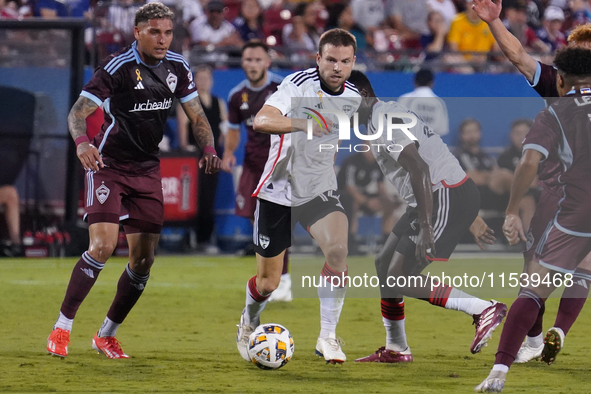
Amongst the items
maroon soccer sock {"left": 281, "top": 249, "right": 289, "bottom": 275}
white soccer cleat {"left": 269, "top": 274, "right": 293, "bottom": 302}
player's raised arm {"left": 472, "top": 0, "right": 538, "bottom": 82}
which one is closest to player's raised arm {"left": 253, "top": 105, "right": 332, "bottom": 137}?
player's raised arm {"left": 472, "top": 0, "right": 538, "bottom": 82}

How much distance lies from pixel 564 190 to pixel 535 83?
75 cm

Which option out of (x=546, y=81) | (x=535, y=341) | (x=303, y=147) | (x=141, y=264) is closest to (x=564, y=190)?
(x=546, y=81)

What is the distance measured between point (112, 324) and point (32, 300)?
307cm

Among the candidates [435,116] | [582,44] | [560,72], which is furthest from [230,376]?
[435,116]

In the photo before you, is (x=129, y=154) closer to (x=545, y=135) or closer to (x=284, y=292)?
(x=545, y=135)

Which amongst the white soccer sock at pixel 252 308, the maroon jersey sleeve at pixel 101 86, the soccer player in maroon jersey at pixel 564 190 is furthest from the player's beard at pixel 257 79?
the soccer player in maroon jersey at pixel 564 190

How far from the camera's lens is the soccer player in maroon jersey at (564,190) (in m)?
4.91

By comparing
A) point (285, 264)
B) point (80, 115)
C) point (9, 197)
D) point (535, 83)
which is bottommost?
point (9, 197)

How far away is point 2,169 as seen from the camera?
12742 mm

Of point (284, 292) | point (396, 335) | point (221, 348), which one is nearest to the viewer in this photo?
point (396, 335)

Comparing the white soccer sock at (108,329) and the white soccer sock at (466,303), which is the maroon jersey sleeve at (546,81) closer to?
the white soccer sock at (466,303)

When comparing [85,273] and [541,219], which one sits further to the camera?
[85,273]

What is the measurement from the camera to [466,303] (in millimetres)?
5746

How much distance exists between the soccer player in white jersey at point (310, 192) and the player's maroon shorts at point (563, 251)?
1.42 metres
